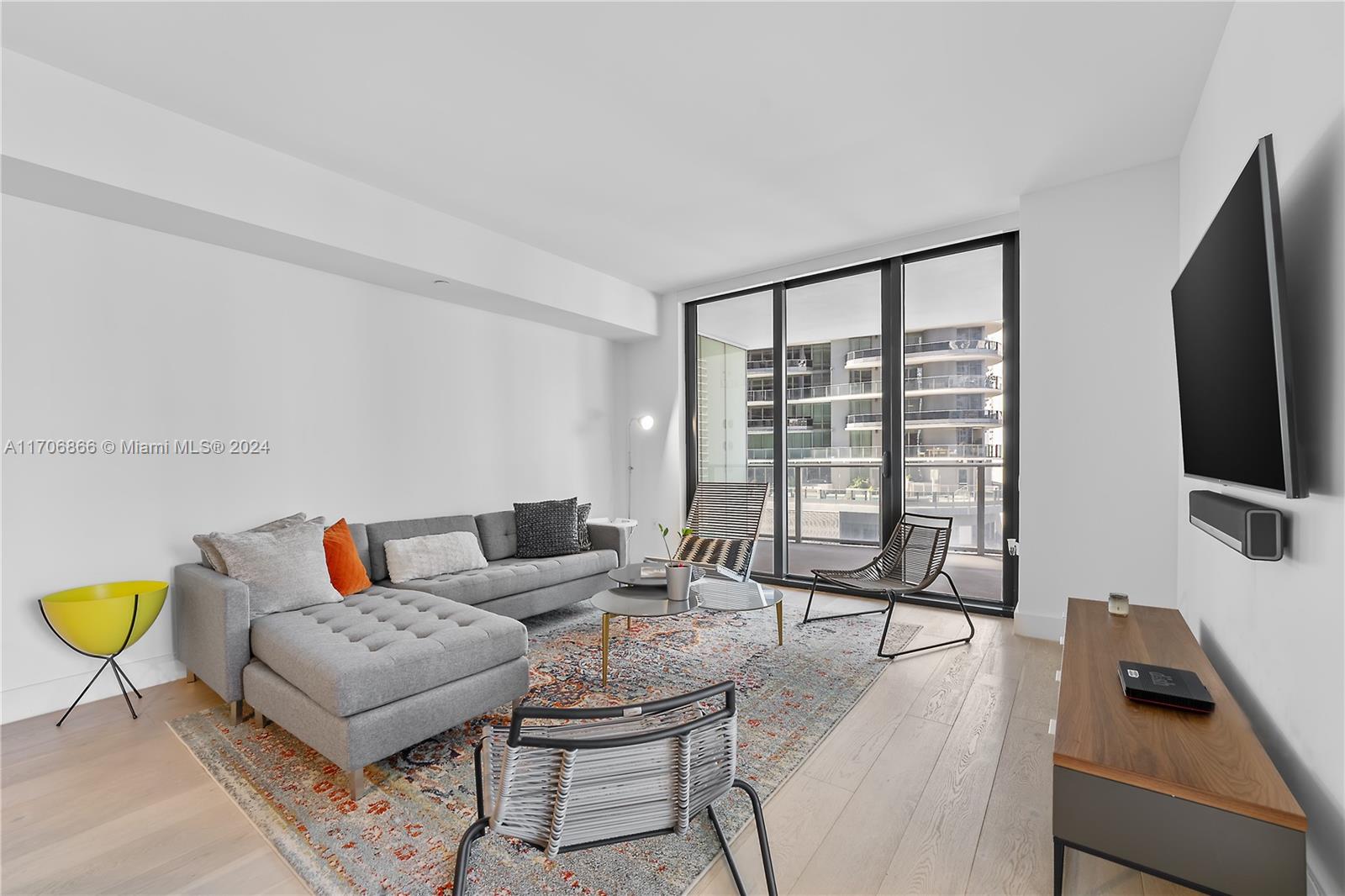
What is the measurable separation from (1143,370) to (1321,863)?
278cm

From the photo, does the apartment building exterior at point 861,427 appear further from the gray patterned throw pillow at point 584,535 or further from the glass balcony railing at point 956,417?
the gray patterned throw pillow at point 584,535

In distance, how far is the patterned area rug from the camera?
5.81 ft

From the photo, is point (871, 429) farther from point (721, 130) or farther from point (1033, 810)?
point (1033, 810)

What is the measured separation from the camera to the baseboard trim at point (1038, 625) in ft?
12.4

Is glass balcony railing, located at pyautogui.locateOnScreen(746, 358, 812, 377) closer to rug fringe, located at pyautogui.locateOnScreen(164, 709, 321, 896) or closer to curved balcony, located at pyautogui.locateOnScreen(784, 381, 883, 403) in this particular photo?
curved balcony, located at pyautogui.locateOnScreen(784, 381, 883, 403)

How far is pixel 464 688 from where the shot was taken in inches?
97.0

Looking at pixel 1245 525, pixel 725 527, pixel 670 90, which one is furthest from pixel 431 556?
pixel 1245 525

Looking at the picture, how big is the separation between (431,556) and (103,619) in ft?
5.25

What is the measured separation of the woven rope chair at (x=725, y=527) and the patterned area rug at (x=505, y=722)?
0.70m

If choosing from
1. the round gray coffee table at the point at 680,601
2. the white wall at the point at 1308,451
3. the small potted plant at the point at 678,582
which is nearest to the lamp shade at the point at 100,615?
the round gray coffee table at the point at 680,601

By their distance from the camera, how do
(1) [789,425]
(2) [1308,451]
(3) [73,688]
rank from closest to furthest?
1. (2) [1308,451]
2. (3) [73,688]
3. (1) [789,425]

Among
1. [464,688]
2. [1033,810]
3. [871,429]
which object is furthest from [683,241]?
[1033,810]

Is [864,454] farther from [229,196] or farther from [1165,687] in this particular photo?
[229,196]

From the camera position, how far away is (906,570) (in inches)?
161
